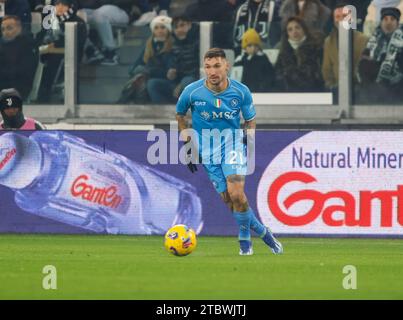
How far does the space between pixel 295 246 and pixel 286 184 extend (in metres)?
2.05

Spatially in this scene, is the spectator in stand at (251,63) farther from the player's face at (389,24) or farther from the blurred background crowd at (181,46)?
the player's face at (389,24)

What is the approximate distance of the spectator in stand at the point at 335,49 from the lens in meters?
20.5

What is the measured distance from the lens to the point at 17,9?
72.8 ft

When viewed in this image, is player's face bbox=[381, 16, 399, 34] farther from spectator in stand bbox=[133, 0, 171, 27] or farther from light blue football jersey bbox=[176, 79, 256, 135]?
light blue football jersey bbox=[176, 79, 256, 135]

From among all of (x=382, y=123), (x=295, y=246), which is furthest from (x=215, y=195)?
(x=382, y=123)

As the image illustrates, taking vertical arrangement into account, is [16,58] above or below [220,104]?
above

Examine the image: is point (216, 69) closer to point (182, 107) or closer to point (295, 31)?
point (182, 107)

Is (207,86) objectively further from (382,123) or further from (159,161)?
(382,123)

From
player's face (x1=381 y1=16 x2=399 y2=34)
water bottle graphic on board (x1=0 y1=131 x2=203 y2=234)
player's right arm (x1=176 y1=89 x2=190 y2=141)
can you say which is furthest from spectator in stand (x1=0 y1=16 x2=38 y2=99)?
player's right arm (x1=176 y1=89 x2=190 y2=141)

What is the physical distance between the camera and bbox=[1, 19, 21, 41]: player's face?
71.3ft

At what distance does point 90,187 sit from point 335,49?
5.08 metres

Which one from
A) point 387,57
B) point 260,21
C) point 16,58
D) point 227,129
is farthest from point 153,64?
point 227,129

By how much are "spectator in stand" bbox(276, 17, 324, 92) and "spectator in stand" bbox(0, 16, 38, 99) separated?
177 inches
